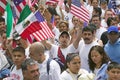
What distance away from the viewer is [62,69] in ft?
27.4

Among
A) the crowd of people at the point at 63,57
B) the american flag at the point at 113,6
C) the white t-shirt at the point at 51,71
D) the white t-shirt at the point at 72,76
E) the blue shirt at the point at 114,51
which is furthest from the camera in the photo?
the american flag at the point at 113,6

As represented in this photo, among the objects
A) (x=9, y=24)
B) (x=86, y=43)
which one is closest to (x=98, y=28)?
(x=86, y=43)

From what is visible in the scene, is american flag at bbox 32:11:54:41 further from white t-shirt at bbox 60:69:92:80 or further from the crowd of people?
white t-shirt at bbox 60:69:92:80

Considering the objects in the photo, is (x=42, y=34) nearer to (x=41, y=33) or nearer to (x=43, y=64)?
(x=41, y=33)

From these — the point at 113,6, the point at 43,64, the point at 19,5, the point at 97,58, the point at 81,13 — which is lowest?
the point at 113,6

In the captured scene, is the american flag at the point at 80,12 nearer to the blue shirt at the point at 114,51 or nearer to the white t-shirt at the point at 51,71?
the blue shirt at the point at 114,51

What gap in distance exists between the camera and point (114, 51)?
332 inches

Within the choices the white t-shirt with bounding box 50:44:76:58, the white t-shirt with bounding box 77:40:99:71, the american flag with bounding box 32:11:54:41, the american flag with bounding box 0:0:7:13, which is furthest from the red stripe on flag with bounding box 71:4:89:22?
the american flag with bounding box 0:0:7:13

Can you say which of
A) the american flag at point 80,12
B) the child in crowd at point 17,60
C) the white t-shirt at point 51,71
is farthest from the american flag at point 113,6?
the child in crowd at point 17,60

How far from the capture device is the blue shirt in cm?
835

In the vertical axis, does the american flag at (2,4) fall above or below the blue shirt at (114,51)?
above

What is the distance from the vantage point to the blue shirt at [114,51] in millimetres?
8352

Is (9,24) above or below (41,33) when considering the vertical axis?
above

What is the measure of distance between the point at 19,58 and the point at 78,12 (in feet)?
9.96
